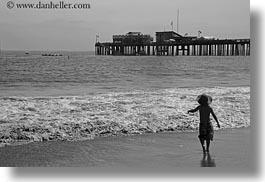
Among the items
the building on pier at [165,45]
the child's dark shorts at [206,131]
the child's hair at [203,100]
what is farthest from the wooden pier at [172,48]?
the child's dark shorts at [206,131]

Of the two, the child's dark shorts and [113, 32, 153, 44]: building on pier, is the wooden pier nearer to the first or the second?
[113, 32, 153, 44]: building on pier

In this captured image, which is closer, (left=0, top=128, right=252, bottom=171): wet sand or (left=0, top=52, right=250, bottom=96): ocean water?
(left=0, top=128, right=252, bottom=171): wet sand

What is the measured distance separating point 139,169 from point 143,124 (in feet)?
1.57

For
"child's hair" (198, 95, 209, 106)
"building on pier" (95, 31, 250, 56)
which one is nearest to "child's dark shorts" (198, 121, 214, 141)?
"child's hair" (198, 95, 209, 106)

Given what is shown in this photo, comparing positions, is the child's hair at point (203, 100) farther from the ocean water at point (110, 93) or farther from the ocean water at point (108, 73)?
the ocean water at point (108, 73)

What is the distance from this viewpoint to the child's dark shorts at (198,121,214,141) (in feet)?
10.1

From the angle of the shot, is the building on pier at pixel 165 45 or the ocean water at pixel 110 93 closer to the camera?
the ocean water at pixel 110 93

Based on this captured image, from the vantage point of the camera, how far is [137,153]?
304 centimetres

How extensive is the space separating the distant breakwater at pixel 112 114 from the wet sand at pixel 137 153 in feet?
0.28

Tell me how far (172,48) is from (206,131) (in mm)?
708

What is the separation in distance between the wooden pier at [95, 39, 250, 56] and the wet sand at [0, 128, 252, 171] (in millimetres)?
622

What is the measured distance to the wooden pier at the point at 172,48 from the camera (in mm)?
3385

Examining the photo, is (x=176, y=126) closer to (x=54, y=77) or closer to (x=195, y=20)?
(x=195, y=20)

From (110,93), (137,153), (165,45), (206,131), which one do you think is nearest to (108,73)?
(110,93)
